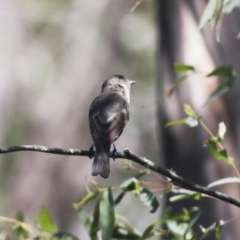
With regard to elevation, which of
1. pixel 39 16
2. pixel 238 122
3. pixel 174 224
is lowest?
pixel 174 224

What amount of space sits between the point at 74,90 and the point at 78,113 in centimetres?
28

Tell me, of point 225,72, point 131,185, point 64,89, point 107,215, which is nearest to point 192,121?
point 225,72

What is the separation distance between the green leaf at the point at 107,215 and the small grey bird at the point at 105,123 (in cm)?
8

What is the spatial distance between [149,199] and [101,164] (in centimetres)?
26

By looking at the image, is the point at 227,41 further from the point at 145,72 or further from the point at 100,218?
the point at 145,72

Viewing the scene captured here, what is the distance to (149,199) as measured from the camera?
216 centimetres

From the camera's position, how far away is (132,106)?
7.31m

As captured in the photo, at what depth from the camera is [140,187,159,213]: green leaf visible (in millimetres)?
2121

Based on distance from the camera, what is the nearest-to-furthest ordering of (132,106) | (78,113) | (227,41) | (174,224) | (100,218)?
(100,218) → (174,224) → (227,41) → (78,113) → (132,106)

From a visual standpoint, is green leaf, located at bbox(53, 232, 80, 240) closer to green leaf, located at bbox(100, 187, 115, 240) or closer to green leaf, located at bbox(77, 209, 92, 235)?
green leaf, located at bbox(77, 209, 92, 235)

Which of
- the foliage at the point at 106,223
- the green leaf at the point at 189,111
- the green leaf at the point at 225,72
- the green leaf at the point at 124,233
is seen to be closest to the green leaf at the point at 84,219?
the foliage at the point at 106,223

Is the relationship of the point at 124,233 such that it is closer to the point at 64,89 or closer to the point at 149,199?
the point at 149,199

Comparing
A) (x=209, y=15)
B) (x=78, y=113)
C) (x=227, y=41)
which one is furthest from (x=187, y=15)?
(x=78, y=113)

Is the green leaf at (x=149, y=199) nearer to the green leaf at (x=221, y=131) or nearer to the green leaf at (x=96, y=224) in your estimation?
the green leaf at (x=96, y=224)
